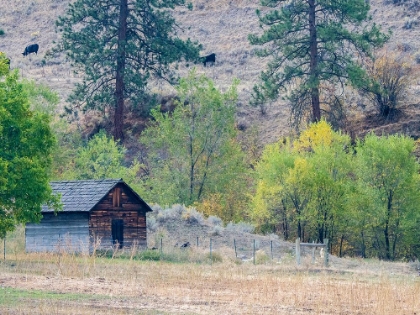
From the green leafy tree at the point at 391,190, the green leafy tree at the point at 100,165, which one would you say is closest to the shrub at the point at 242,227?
the green leafy tree at the point at 391,190

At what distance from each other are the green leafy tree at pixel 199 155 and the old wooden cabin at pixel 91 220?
10630 millimetres

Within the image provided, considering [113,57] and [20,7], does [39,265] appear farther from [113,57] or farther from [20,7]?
[20,7]

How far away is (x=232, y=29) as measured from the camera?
93.6 meters

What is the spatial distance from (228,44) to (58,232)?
1928 inches

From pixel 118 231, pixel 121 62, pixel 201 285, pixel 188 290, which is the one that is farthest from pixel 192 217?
pixel 188 290

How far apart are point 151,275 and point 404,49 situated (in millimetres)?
51780

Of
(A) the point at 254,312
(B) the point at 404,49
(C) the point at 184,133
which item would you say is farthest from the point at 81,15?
(A) the point at 254,312

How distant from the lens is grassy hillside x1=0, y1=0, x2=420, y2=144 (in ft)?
231

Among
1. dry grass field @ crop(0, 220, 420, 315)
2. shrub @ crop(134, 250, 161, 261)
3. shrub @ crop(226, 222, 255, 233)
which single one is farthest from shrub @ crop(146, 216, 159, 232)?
dry grass field @ crop(0, 220, 420, 315)

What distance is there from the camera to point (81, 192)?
1790 inches

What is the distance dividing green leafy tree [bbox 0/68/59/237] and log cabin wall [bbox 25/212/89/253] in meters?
8.41

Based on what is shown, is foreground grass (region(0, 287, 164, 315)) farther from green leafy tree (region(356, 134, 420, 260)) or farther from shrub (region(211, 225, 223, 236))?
green leafy tree (region(356, 134, 420, 260))

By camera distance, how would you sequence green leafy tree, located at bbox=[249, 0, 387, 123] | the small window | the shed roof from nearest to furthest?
the shed roof
the small window
green leafy tree, located at bbox=[249, 0, 387, 123]

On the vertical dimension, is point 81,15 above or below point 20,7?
below
